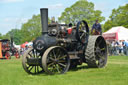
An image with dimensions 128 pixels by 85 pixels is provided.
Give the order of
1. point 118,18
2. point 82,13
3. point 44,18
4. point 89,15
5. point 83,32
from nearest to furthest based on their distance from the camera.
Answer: point 44,18 → point 83,32 → point 118,18 → point 82,13 → point 89,15

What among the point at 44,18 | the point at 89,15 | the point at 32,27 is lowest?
the point at 44,18

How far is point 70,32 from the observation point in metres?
10.6

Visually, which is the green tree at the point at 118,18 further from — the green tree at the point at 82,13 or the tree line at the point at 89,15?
the green tree at the point at 82,13

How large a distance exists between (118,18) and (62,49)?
4490cm

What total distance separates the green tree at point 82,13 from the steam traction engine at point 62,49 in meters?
41.6

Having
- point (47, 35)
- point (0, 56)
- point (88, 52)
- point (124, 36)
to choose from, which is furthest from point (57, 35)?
point (124, 36)

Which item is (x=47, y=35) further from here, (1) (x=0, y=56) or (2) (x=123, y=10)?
(2) (x=123, y=10)

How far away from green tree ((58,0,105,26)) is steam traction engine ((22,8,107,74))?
41.6 meters

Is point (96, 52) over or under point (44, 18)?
under

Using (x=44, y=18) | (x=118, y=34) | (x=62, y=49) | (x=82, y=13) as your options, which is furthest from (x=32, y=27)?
(x=62, y=49)

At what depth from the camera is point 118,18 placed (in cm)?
5266

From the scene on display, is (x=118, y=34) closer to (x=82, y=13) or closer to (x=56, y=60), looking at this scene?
(x=56, y=60)

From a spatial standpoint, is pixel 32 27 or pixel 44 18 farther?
pixel 32 27

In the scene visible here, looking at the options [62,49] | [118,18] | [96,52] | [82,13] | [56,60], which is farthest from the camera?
[82,13]
